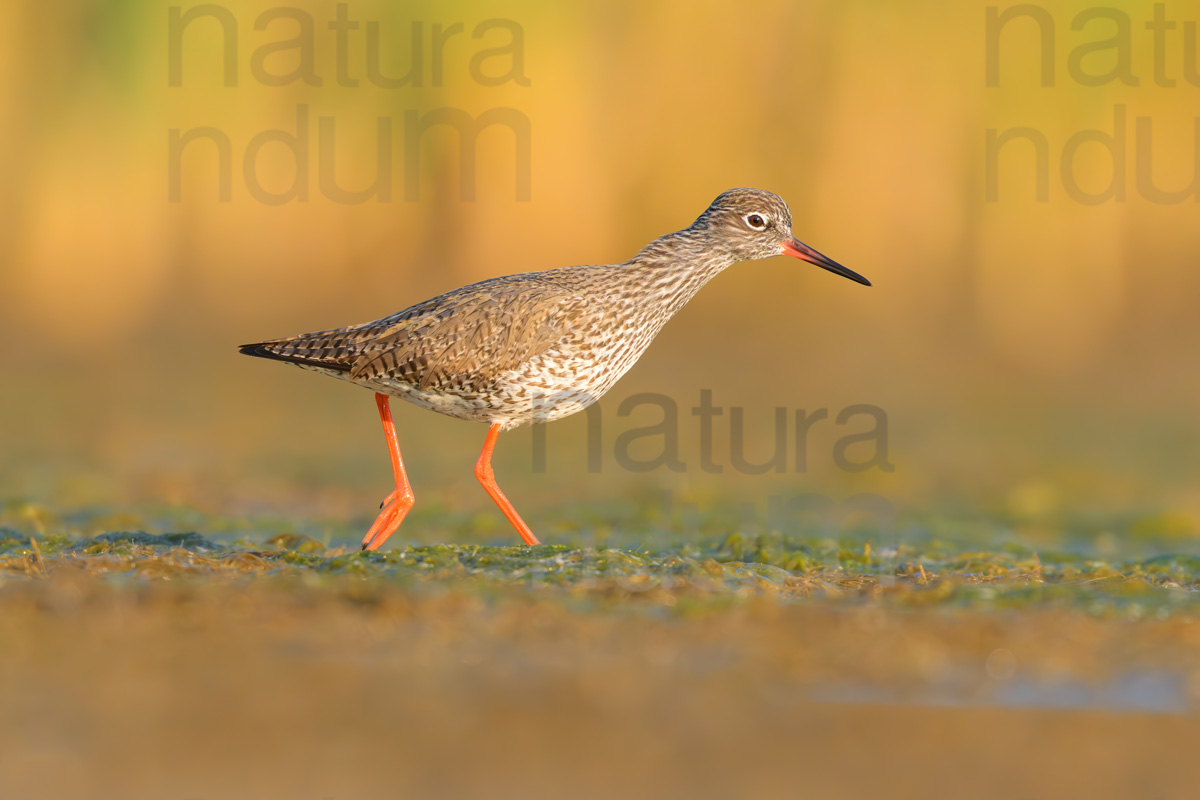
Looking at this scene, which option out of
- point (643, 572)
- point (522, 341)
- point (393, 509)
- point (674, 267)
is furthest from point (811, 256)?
point (393, 509)

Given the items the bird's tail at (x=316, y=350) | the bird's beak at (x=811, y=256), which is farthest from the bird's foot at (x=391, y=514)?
the bird's beak at (x=811, y=256)

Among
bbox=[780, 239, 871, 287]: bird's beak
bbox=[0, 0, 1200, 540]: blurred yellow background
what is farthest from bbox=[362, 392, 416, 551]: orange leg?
bbox=[0, 0, 1200, 540]: blurred yellow background

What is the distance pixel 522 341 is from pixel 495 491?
1.00 meters

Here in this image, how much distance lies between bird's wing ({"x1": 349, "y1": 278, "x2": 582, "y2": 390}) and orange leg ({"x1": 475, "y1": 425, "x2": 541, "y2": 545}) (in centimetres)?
56

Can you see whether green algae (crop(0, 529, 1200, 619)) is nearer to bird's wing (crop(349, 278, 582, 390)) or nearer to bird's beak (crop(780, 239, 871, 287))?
bird's wing (crop(349, 278, 582, 390))

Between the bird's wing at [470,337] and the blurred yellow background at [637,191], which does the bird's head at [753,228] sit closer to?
the bird's wing at [470,337]

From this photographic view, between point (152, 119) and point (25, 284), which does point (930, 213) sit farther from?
point (25, 284)

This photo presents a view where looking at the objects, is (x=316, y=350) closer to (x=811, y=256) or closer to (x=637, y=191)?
(x=811, y=256)

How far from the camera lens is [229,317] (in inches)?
607

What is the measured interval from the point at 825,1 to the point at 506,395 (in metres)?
9.05

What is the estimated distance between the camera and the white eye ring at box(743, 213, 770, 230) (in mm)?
8359

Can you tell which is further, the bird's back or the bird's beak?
the bird's beak

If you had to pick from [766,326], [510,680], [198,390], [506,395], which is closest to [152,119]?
[198,390]

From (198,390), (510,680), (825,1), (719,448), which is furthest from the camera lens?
(825,1)
